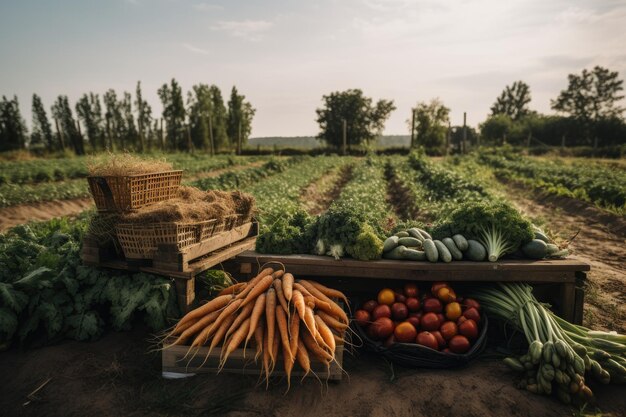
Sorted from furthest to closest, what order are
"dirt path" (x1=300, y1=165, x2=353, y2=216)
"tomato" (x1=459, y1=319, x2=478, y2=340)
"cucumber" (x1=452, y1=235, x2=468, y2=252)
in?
"dirt path" (x1=300, y1=165, x2=353, y2=216) → "cucumber" (x1=452, y1=235, x2=468, y2=252) → "tomato" (x1=459, y1=319, x2=478, y2=340)

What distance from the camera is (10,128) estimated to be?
4866 centimetres

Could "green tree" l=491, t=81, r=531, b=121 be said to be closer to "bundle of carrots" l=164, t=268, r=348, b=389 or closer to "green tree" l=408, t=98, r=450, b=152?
"green tree" l=408, t=98, r=450, b=152

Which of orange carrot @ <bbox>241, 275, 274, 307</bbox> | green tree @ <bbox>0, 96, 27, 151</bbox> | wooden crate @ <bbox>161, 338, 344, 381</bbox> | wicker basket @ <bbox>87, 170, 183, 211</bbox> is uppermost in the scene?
green tree @ <bbox>0, 96, 27, 151</bbox>

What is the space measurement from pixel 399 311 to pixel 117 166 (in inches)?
131

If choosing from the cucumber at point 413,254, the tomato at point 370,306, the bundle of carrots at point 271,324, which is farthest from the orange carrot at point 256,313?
the cucumber at point 413,254

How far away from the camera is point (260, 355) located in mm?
3396

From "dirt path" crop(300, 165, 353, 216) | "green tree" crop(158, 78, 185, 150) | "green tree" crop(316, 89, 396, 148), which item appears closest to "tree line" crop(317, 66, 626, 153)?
"green tree" crop(316, 89, 396, 148)

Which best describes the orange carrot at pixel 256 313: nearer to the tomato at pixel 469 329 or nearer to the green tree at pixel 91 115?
the tomato at pixel 469 329

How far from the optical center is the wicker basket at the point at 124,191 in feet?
12.9

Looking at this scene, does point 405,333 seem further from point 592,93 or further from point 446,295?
point 592,93

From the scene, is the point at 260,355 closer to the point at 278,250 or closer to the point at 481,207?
the point at 278,250

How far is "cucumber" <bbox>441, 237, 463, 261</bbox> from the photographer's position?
4.08m

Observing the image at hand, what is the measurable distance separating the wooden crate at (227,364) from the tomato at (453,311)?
47.4 inches

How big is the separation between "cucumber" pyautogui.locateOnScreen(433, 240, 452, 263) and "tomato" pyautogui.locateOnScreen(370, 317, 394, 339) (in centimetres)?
88
